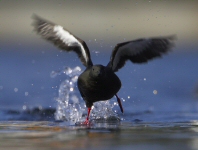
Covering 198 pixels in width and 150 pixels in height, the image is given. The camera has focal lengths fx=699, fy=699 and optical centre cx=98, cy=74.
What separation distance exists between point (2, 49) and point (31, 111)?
1335 cm

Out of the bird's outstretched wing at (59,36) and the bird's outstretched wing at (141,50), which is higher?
the bird's outstretched wing at (59,36)

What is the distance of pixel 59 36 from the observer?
11.0 metres

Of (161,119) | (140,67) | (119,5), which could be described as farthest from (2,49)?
(161,119)

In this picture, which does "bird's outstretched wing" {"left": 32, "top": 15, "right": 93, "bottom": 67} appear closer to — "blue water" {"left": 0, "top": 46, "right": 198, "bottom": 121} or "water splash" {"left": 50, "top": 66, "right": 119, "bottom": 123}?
"water splash" {"left": 50, "top": 66, "right": 119, "bottom": 123}

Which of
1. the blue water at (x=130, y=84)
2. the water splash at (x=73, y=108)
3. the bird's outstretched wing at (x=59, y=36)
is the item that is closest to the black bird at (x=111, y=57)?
the bird's outstretched wing at (x=59, y=36)

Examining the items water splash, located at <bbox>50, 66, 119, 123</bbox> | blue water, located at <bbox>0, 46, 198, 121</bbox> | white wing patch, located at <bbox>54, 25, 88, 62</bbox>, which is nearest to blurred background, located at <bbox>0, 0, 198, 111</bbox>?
blue water, located at <bbox>0, 46, 198, 121</bbox>

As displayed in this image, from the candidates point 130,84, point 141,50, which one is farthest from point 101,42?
point 141,50

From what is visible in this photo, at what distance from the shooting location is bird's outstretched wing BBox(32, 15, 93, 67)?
10914 mm

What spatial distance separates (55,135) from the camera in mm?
8062

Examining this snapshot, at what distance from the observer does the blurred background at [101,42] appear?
50.1 ft

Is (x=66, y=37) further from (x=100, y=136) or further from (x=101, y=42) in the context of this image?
(x=101, y=42)

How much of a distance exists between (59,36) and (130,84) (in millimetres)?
4949

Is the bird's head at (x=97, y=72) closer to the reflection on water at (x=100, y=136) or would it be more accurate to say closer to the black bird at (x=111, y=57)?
the black bird at (x=111, y=57)

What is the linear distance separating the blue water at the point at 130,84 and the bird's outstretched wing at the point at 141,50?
0.89 meters
